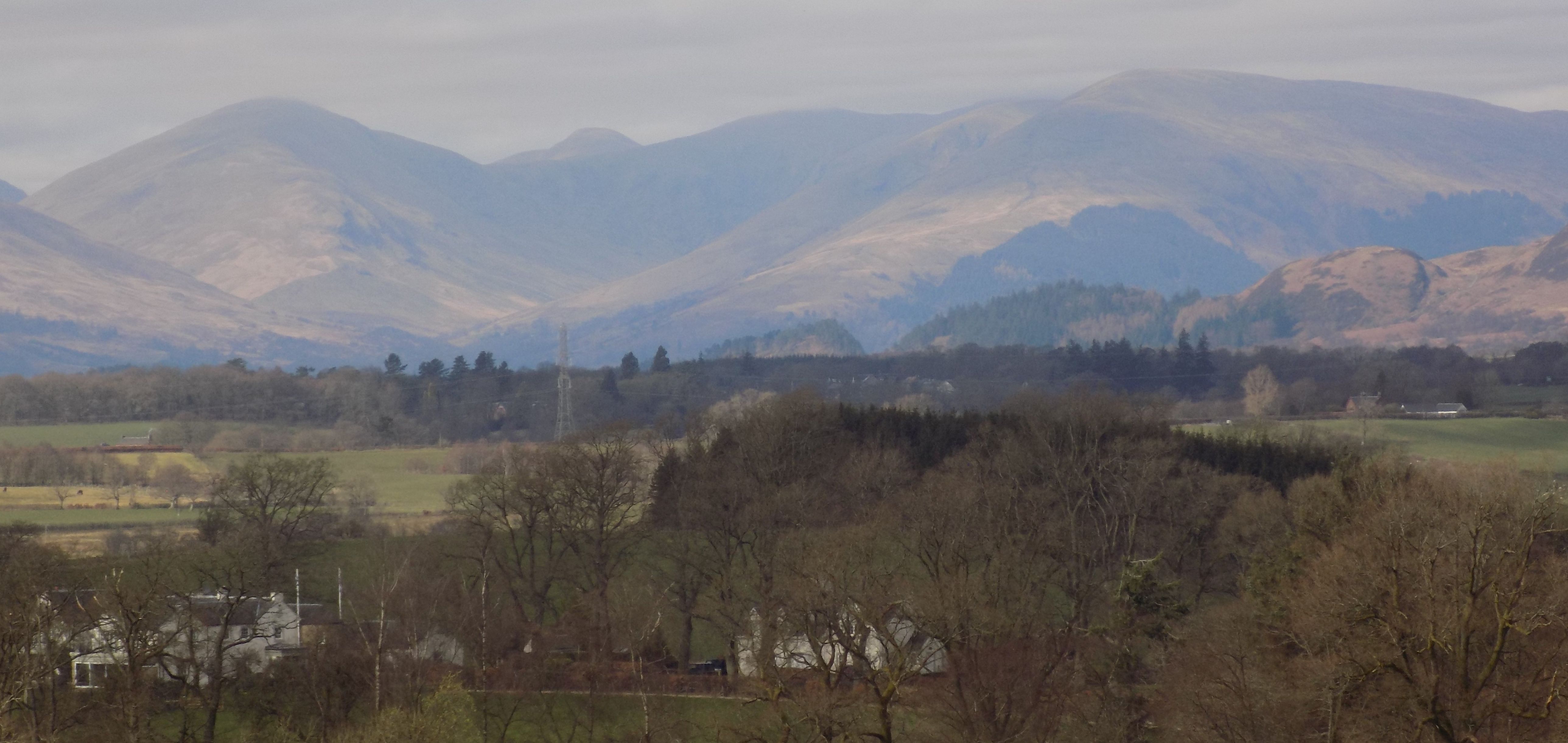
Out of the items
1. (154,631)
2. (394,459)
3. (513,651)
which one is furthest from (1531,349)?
(154,631)

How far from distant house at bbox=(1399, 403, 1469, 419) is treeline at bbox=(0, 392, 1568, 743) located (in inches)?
2251

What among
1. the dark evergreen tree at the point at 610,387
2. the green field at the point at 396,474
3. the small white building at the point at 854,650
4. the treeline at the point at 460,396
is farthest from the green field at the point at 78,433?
the small white building at the point at 854,650

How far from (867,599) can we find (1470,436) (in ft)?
265

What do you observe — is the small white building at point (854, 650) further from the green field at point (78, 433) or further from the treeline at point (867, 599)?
the green field at point (78, 433)

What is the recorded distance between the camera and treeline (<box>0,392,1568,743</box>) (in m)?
39.7

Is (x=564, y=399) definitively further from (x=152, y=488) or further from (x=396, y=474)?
(x=152, y=488)

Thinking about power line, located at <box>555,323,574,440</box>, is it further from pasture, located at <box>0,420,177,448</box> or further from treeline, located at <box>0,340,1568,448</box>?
pasture, located at <box>0,420,177,448</box>

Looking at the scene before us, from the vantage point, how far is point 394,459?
124375 mm

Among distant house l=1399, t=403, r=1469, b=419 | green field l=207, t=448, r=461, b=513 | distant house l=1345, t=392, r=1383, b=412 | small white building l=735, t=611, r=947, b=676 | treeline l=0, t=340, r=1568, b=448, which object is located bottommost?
small white building l=735, t=611, r=947, b=676

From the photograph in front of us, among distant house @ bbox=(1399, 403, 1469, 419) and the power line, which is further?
distant house @ bbox=(1399, 403, 1469, 419)

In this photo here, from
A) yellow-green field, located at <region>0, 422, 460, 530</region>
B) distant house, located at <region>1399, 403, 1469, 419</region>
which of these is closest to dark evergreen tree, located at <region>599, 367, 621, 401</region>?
yellow-green field, located at <region>0, 422, 460, 530</region>

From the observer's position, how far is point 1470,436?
11506cm

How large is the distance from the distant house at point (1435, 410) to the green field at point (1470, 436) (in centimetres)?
620

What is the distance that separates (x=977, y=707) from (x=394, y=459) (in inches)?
3362
